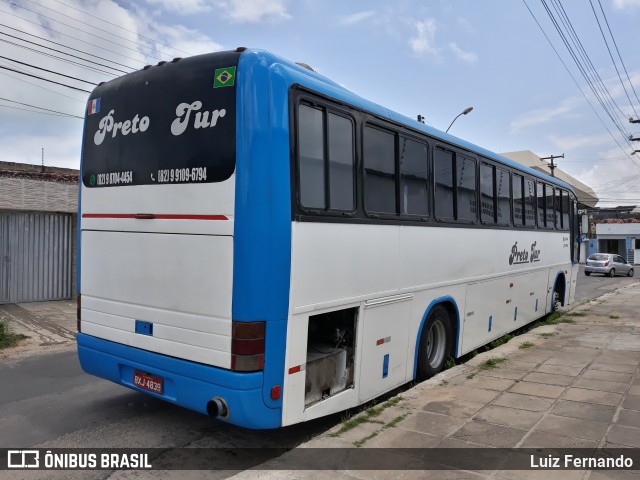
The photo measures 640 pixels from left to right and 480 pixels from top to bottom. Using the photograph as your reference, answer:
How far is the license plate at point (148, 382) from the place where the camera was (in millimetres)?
4574

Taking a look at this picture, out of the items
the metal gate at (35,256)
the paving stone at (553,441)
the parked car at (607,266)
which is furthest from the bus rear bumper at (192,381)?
the parked car at (607,266)

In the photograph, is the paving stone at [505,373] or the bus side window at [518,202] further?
the bus side window at [518,202]

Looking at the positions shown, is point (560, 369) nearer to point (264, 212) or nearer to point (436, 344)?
point (436, 344)

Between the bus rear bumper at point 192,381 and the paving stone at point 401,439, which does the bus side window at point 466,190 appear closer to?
the paving stone at point 401,439

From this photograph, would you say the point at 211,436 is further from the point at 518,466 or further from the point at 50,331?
the point at 50,331

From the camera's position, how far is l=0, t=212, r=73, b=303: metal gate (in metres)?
12.7

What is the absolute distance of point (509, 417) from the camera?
17.1 feet

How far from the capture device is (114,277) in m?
5.00

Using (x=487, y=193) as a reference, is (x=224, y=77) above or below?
above

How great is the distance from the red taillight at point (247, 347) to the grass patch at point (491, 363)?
4294 mm

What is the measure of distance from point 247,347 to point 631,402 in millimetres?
4421

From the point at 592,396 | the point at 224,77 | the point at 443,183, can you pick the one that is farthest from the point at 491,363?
the point at 224,77

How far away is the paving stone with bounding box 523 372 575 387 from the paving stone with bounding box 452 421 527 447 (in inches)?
79.4

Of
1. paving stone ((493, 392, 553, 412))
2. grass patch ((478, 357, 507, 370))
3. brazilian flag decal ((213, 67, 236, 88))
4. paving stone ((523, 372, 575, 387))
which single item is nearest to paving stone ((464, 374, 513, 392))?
paving stone ((493, 392, 553, 412))
